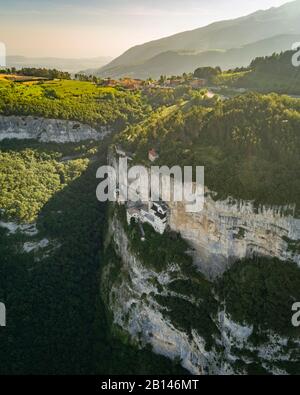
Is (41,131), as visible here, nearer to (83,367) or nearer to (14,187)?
(14,187)

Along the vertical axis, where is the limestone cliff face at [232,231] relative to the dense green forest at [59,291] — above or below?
above

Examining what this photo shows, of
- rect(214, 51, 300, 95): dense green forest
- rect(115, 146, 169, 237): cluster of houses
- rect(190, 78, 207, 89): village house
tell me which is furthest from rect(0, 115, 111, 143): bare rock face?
rect(214, 51, 300, 95): dense green forest

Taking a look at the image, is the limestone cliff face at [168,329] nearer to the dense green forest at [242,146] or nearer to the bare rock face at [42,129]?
the dense green forest at [242,146]

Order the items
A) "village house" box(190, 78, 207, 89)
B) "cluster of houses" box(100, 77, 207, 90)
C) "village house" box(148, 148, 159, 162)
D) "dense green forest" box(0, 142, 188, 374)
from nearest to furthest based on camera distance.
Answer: "dense green forest" box(0, 142, 188, 374) → "village house" box(148, 148, 159, 162) → "village house" box(190, 78, 207, 89) → "cluster of houses" box(100, 77, 207, 90)

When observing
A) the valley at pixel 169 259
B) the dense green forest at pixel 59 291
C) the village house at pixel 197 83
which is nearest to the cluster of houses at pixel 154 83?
the village house at pixel 197 83

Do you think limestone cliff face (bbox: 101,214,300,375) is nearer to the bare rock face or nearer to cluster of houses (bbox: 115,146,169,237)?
cluster of houses (bbox: 115,146,169,237)
